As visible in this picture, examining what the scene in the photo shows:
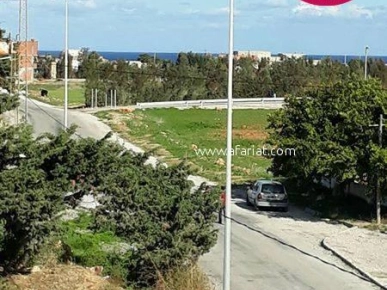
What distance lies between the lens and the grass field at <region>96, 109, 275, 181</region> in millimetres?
48312

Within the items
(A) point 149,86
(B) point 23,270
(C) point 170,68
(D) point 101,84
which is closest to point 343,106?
(B) point 23,270

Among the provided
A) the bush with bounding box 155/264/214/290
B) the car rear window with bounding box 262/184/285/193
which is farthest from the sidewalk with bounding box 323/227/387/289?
the bush with bounding box 155/264/214/290

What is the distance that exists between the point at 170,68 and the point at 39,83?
19890 mm

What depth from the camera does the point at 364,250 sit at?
2672 cm

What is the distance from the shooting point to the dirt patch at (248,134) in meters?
62.4

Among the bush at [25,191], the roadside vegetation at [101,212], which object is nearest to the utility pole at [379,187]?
the roadside vegetation at [101,212]

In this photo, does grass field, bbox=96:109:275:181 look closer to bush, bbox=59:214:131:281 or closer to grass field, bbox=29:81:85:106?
grass field, bbox=29:81:85:106

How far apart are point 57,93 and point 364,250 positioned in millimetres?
81675

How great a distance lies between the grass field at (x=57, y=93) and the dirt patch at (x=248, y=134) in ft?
87.5

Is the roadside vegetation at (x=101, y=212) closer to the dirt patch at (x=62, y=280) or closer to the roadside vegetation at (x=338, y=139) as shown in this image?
the dirt patch at (x=62, y=280)

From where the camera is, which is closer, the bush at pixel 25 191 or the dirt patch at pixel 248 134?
the bush at pixel 25 191

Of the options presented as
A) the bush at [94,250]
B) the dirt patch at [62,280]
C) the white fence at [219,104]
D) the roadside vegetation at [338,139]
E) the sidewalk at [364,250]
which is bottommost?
the sidewalk at [364,250]

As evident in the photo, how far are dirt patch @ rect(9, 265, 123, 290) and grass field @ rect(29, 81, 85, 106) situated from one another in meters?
68.0

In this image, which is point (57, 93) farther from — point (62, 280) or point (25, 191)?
point (25, 191)
